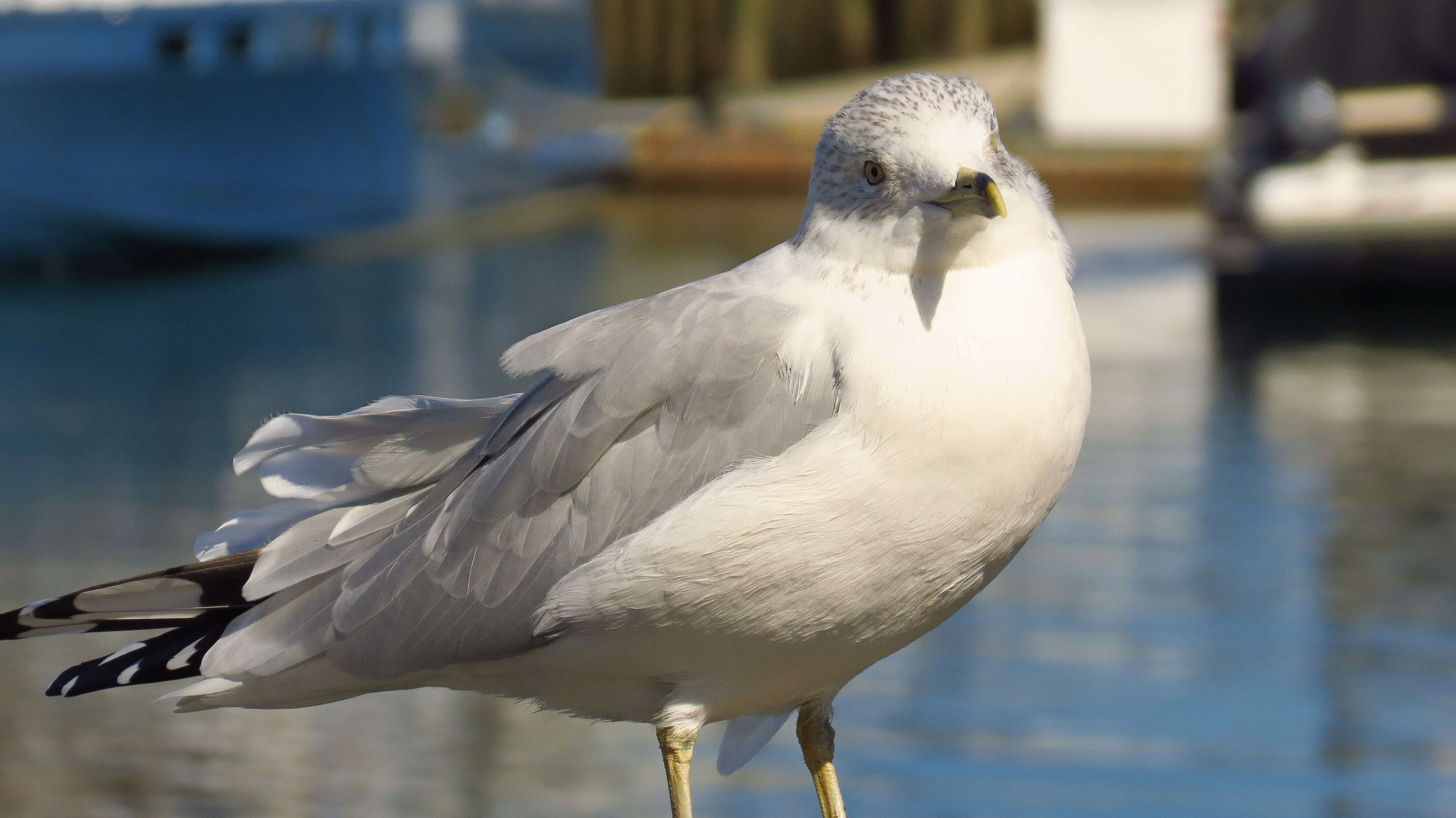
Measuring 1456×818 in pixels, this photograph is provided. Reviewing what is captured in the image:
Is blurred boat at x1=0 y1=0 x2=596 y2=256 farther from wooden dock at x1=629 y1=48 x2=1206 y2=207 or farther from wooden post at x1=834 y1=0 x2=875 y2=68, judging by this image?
wooden post at x1=834 y1=0 x2=875 y2=68

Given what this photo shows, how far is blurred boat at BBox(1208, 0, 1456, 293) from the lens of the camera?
9.58 metres

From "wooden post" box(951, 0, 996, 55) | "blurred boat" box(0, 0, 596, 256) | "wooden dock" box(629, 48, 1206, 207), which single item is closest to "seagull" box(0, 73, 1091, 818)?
"blurred boat" box(0, 0, 596, 256)

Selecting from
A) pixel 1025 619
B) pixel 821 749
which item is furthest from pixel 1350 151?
pixel 821 749

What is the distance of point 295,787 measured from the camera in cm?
404

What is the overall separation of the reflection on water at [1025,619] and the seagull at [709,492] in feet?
4.03

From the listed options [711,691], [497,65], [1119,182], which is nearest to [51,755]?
[711,691]

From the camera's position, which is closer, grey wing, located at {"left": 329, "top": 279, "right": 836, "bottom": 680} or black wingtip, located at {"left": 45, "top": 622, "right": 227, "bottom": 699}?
grey wing, located at {"left": 329, "top": 279, "right": 836, "bottom": 680}

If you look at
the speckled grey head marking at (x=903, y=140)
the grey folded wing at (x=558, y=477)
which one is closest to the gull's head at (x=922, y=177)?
the speckled grey head marking at (x=903, y=140)

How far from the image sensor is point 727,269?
11.5 meters

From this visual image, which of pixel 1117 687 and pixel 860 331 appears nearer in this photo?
pixel 860 331

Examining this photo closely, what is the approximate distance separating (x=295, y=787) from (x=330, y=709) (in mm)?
658

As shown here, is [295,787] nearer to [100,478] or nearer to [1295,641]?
[1295,641]

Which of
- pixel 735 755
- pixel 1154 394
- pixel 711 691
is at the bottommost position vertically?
pixel 1154 394

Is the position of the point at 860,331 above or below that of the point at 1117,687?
above
